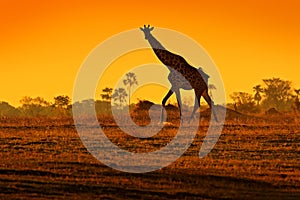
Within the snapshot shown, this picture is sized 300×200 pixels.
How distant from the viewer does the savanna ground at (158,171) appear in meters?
15.2

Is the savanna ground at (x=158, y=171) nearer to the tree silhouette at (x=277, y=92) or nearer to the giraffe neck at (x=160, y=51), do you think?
the giraffe neck at (x=160, y=51)

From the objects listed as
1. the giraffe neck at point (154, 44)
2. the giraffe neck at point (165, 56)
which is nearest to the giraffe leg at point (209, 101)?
the giraffe neck at point (165, 56)

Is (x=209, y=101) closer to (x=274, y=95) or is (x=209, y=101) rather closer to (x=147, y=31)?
(x=147, y=31)

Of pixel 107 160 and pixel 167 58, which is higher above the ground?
pixel 167 58

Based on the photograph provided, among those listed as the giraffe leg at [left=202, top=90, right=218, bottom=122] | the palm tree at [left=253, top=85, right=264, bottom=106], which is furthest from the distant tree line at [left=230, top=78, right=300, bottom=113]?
the giraffe leg at [left=202, top=90, right=218, bottom=122]

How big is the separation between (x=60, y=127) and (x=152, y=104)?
600cm

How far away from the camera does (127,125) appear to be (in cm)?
2628

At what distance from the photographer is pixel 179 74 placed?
27562mm

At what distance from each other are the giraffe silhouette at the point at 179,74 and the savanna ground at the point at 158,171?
221 centimetres

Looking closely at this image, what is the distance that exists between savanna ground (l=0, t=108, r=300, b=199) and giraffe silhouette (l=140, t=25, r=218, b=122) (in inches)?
87.1

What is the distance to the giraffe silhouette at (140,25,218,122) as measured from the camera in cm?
2747

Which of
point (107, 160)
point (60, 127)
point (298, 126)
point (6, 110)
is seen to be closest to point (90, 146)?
point (107, 160)

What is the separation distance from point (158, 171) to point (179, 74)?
417 inches

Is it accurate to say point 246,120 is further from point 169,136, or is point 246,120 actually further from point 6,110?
point 6,110
